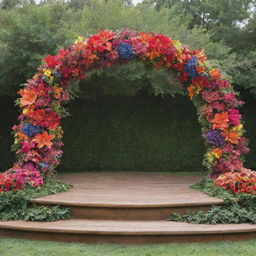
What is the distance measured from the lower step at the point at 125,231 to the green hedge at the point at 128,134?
490cm

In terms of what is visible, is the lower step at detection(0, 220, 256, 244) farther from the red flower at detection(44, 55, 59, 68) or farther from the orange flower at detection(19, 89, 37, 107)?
the red flower at detection(44, 55, 59, 68)

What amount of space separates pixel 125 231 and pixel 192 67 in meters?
2.95

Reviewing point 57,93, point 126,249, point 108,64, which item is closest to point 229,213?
point 126,249

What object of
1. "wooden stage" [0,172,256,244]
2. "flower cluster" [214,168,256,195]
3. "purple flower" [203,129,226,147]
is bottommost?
"wooden stage" [0,172,256,244]

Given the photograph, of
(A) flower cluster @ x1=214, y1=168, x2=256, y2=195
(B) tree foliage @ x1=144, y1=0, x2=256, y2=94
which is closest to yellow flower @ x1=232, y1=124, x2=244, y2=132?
(A) flower cluster @ x1=214, y1=168, x2=256, y2=195

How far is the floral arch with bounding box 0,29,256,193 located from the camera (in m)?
5.64

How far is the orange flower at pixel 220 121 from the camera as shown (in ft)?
19.0

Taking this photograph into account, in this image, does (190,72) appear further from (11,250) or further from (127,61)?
(11,250)

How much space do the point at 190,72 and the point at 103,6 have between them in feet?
11.6

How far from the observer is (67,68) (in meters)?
5.82

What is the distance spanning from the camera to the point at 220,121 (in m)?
5.83

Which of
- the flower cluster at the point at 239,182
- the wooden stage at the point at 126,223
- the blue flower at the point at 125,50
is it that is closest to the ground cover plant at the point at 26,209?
the wooden stage at the point at 126,223

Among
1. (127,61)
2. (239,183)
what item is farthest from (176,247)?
(127,61)

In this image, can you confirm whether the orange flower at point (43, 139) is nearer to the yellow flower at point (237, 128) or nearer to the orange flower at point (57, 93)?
the orange flower at point (57, 93)
